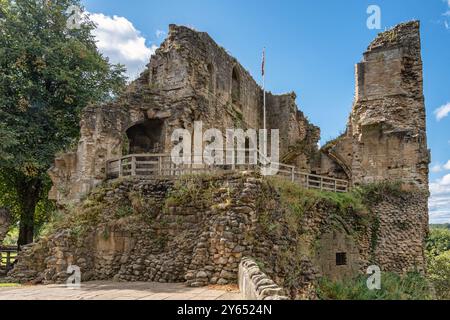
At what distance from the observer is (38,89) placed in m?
19.6

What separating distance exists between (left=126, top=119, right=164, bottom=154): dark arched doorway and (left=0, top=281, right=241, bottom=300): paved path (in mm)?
8478

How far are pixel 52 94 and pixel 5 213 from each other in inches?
264

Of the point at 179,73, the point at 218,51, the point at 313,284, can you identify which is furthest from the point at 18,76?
the point at 313,284

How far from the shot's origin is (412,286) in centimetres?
1622

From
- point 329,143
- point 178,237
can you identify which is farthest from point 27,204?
point 329,143

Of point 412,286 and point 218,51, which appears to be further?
point 218,51

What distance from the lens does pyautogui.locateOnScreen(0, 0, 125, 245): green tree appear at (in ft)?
61.4

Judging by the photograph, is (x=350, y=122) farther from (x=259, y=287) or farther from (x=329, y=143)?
(x=259, y=287)

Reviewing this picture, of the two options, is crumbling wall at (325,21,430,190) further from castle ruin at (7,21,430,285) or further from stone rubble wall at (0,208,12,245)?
stone rubble wall at (0,208,12,245)

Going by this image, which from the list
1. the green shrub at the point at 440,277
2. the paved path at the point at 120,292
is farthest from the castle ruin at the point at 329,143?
the green shrub at the point at 440,277

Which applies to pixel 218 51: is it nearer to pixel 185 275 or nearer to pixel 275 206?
pixel 275 206

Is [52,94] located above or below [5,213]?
above

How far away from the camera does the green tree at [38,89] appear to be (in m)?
18.7
